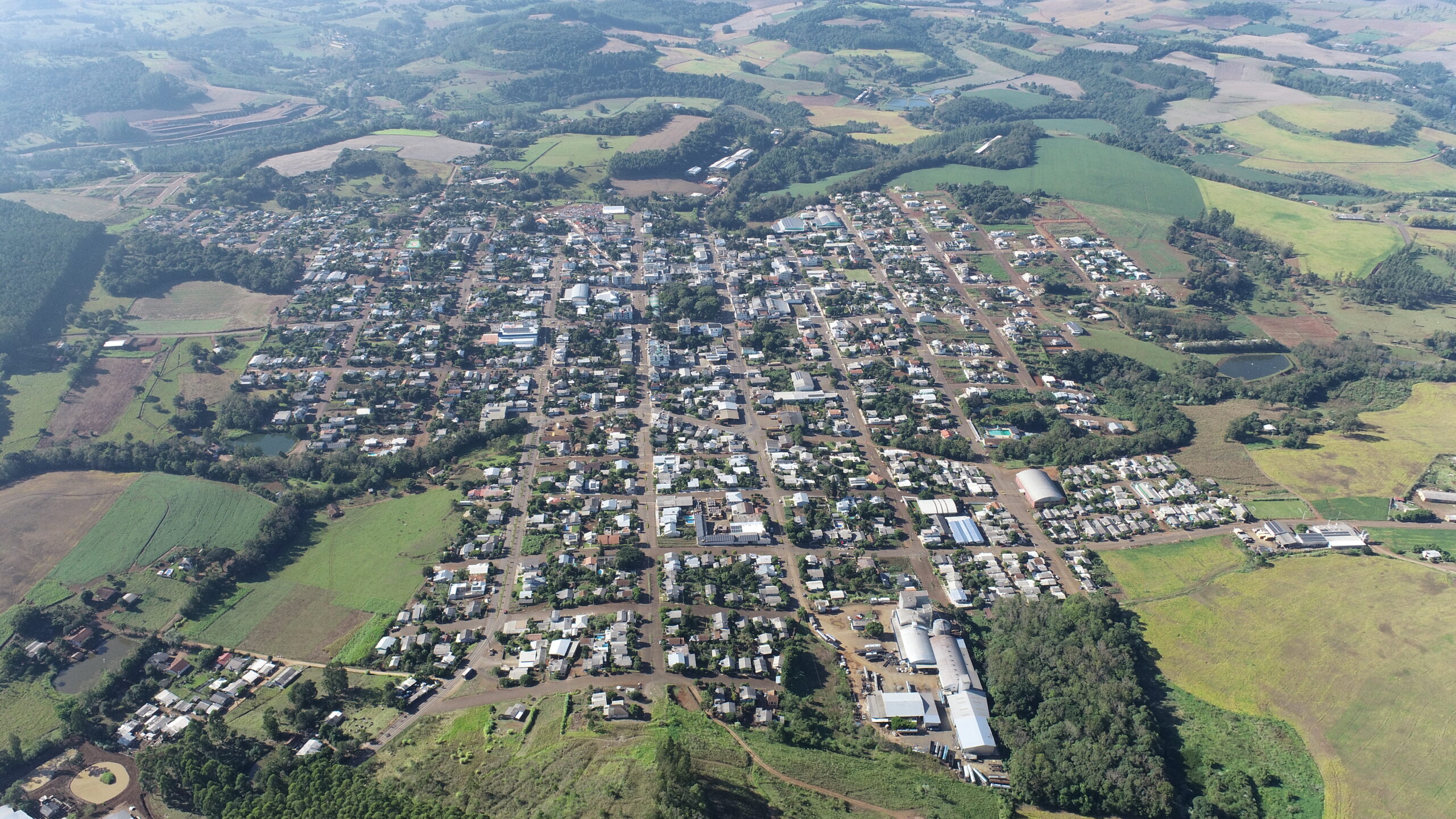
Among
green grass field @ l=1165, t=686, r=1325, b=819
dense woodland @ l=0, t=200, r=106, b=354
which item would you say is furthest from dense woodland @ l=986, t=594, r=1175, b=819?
dense woodland @ l=0, t=200, r=106, b=354

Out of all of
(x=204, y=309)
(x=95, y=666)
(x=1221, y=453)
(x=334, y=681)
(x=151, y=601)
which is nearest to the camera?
(x=334, y=681)

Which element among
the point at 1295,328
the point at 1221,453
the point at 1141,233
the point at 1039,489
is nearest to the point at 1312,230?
the point at 1141,233

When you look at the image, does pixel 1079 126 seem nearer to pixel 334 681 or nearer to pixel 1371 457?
pixel 1371 457

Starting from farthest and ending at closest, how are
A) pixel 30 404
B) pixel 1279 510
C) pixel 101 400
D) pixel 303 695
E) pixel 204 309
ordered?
pixel 204 309 → pixel 101 400 → pixel 30 404 → pixel 1279 510 → pixel 303 695

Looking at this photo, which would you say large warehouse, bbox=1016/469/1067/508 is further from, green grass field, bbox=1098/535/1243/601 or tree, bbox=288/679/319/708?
tree, bbox=288/679/319/708

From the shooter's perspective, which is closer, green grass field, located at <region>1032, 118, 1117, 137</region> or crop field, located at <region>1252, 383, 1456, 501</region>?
crop field, located at <region>1252, 383, 1456, 501</region>

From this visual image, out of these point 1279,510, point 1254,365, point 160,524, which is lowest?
point 1279,510
